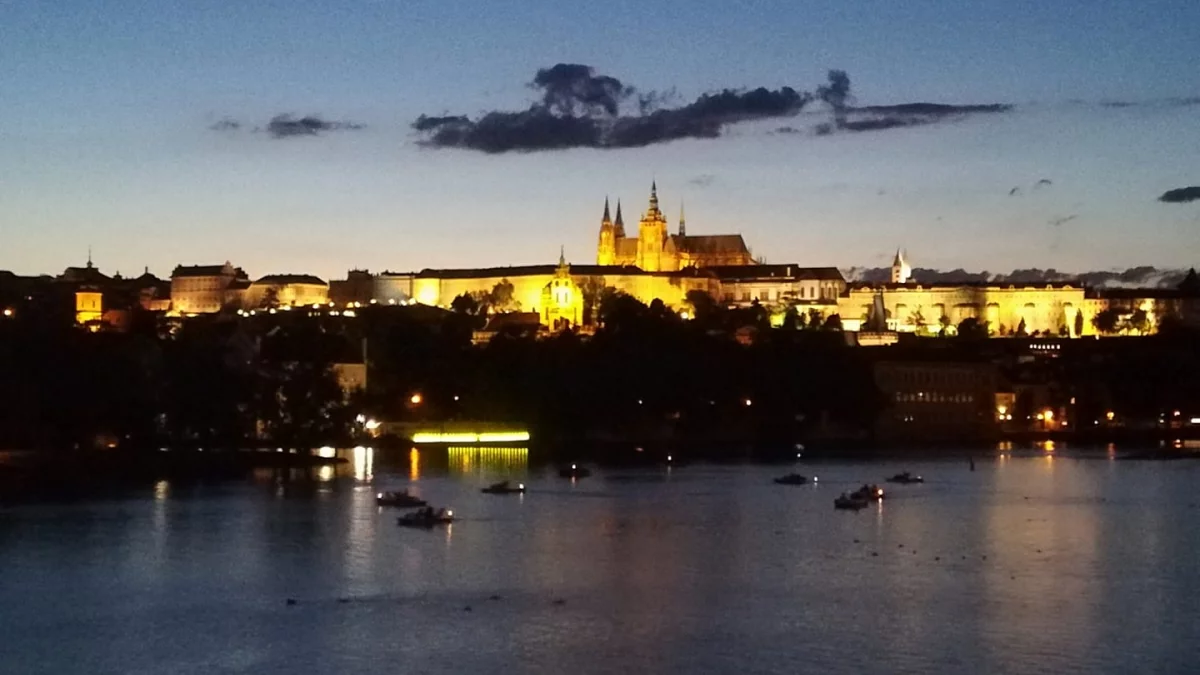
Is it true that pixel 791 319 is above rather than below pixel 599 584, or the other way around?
above

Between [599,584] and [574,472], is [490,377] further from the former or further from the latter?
[599,584]

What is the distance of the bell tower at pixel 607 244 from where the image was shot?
126m

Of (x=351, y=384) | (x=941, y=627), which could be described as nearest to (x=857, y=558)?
(x=941, y=627)

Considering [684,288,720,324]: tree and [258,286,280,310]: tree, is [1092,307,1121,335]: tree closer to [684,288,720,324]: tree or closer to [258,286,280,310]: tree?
[684,288,720,324]: tree

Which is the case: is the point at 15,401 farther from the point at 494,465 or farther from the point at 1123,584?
the point at 1123,584

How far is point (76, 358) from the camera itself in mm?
47688

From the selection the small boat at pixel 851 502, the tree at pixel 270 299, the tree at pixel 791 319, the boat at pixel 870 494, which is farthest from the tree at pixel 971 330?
the small boat at pixel 851 502

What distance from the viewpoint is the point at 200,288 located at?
358ft

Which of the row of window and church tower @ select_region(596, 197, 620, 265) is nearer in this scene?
the row of window

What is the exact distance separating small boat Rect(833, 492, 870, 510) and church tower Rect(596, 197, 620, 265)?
290ft

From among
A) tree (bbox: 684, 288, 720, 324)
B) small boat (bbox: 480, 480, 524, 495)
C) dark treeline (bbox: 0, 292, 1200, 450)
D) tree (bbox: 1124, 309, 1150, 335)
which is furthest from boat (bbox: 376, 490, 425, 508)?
tree (bbox: 1124, 309, 1150, 335)

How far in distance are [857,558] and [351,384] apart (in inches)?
1433

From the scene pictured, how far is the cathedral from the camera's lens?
124 metres

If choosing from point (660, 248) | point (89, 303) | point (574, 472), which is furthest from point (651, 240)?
point (574, 472)
